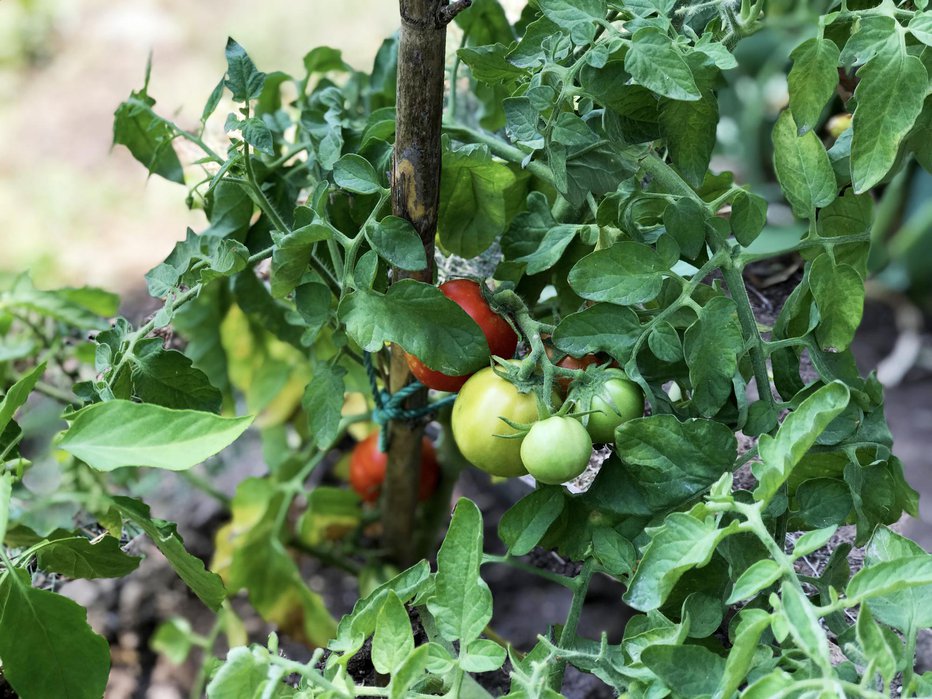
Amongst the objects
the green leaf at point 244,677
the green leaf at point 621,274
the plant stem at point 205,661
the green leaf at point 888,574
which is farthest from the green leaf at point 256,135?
the plant stem at point 205,661

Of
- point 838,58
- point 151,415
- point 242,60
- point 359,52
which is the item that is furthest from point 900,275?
point 151,415

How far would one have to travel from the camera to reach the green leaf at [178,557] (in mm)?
576

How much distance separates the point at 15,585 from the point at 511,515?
0.31 metres

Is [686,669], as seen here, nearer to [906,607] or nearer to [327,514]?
[906,607]

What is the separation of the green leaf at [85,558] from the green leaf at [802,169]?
0.52 m

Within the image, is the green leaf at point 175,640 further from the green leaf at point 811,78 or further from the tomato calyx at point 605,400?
the green leaf at point 811,78

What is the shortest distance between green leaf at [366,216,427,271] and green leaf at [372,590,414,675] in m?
0.22

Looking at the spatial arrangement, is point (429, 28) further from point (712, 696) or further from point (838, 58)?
point (712, 696)

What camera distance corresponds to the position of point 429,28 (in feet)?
1.92

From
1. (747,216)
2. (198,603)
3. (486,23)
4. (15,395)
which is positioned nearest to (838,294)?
(747,216)

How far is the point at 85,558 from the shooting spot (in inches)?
24.4

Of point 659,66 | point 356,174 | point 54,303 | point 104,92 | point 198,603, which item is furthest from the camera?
point 104,92

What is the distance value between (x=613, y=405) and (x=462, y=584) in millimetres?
152

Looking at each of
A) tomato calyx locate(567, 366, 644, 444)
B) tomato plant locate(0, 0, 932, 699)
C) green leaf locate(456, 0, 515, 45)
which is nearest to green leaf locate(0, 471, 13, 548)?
tomato plant locate(0, 0, 932, 699)
